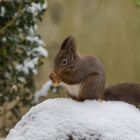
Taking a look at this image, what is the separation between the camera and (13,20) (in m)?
5.61

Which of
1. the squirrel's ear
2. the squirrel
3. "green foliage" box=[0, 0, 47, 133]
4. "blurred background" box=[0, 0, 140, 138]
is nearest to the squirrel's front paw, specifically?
the squirrel

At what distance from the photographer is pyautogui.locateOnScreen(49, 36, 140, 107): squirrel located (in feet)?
9.96

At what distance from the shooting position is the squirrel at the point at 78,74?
3.04 metres

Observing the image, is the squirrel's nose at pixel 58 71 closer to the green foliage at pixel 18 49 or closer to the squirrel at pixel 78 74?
the squirrel at pixel 78 74

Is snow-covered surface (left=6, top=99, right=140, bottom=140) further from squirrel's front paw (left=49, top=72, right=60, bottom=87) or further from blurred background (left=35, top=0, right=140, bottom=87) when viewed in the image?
blurred background (left=35, top=0, right=140, bottom=87)

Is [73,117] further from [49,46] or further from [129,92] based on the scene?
[49,46]

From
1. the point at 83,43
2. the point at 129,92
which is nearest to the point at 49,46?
the point at 83,43

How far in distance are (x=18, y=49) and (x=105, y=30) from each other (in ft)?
16.7

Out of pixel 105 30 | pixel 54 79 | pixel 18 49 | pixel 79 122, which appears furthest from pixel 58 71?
pixel 105 30

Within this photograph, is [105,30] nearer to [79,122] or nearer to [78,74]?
[78,74]

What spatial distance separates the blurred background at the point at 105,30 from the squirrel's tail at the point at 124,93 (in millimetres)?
7676

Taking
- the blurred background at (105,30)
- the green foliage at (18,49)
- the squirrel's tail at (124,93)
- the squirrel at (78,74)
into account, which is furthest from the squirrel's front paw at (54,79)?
the blurred background at (105,30)

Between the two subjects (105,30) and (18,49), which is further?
(105,30)

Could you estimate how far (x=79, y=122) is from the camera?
110 inches
